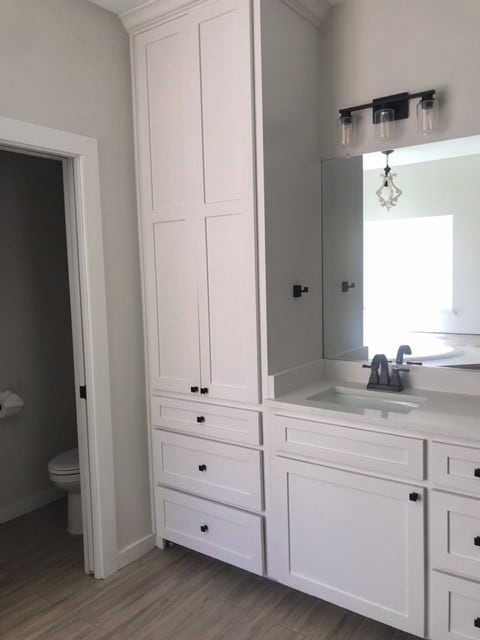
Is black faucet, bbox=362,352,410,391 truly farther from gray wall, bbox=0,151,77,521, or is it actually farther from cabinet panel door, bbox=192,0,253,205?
gray wall, bbox=0,151,77,521

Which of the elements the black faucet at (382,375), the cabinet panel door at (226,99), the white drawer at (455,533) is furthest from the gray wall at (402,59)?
the white drawer at (455,533)

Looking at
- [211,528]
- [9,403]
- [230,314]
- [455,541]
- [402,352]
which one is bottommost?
[211,528]

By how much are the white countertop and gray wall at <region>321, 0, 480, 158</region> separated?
1108 mm

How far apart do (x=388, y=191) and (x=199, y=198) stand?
884mm

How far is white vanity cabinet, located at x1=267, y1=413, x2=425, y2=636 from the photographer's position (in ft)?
6.28

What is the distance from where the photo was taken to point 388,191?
8.10ft

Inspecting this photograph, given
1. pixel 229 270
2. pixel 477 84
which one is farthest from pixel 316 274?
pixel 477 84

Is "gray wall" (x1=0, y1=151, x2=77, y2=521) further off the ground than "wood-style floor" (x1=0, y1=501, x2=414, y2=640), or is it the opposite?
"gray wall" (x1=0, y1=151, x2=77, y2=521)

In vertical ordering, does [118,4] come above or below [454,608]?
above

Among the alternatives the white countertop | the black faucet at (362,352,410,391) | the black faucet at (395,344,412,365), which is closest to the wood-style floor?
the white countertop

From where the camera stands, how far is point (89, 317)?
2434mm

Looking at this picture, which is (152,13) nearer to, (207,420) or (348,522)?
(207,420)

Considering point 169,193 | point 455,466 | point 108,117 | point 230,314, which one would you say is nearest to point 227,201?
point 169,193

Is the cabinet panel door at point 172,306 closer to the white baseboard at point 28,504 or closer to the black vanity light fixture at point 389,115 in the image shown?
the black vanity light fixture at point 389,115
